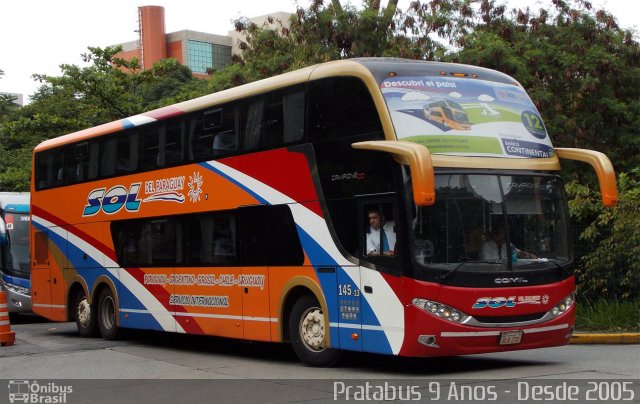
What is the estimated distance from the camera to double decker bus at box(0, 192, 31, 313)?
25438 mm

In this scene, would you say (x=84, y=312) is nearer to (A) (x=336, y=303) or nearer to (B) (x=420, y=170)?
(A) (x=336, y=303)

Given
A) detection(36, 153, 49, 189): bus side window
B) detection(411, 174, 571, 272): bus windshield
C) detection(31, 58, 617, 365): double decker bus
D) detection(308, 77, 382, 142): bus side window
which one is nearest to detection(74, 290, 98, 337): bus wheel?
detection(36, 153, 49, 189): bus side window

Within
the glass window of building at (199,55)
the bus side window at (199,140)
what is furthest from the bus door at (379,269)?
the glass window of building at (199,55)

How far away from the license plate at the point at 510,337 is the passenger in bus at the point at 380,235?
167 cm

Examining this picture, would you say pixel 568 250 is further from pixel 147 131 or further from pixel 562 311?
pixel 147 131

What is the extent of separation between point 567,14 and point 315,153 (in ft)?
55.4

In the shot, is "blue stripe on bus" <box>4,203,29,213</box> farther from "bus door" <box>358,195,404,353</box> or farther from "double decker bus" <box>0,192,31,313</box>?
"bus door" <box>358,195,404,353</box>

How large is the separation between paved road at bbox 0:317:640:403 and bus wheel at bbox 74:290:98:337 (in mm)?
1352

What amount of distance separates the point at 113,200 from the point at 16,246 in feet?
28.3

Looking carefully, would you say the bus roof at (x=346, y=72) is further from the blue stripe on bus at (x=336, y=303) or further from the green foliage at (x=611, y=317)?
the green foliage at (x=611, y=317)

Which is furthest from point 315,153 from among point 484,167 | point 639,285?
point 639,285

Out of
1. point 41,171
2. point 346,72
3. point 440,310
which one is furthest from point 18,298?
point 440,310

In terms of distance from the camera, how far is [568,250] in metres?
12.7

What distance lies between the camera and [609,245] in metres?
18.1
